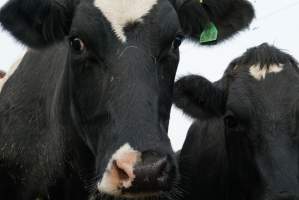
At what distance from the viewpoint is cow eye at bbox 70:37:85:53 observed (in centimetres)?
571

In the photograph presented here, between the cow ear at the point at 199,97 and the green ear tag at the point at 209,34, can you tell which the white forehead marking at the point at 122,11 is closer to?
the green ear tag at the point at 209,34

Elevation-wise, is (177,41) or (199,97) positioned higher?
(177,41)

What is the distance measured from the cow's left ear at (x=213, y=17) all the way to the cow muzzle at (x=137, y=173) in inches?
80.3

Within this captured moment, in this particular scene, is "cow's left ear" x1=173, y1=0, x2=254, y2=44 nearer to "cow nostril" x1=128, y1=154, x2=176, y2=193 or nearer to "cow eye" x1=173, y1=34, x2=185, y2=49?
"cow eye" x1=173, y1=34, x2=185, y2=49

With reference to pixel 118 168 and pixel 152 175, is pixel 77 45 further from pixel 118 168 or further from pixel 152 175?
pixel 152 175

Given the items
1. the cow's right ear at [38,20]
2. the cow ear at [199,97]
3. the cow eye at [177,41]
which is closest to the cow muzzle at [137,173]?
the cow eye at [177,41]

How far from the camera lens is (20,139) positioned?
6914 millimetres

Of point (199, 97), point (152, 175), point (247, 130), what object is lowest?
point (247, 130)

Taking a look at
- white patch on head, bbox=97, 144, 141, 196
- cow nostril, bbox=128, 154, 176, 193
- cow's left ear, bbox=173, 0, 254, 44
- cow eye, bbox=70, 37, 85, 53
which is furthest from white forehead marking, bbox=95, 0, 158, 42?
cow nostril, bbox=128, 154, 176, 193

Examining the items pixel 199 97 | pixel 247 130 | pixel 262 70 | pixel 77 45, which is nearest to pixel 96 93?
pixel 77 45

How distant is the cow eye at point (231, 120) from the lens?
24.0ft

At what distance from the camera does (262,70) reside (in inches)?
299

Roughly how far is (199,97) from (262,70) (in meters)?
0.79

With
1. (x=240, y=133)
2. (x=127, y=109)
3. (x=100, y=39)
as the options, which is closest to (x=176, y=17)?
(x=100, y=39)
